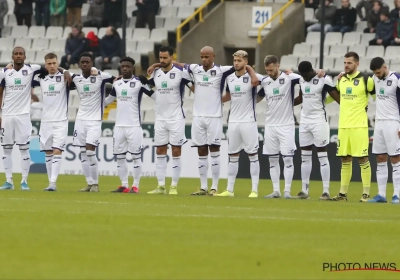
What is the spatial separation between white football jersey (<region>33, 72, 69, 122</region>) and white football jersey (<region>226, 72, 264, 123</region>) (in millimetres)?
2919

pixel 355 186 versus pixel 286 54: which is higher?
pixel 286 54

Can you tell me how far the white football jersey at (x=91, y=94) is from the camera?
18359mm

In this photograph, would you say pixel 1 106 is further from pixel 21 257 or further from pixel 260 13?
pixel 260 13

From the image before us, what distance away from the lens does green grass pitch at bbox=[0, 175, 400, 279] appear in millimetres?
9336

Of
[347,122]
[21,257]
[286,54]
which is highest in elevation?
[286,54]

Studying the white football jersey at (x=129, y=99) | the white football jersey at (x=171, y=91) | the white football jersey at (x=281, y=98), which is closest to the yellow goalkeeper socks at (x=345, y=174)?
the white football jersey at (x=281, y=98)

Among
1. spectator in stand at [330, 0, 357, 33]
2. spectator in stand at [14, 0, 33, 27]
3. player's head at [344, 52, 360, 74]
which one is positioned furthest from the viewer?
spectator in stand at [14, 0, 33, 27]

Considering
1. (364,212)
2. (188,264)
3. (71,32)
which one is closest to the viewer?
(188,264)

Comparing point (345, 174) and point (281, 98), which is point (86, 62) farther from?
point (345, 174)

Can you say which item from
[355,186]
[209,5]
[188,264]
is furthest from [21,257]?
[209,5]

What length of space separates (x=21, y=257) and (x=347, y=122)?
817cm

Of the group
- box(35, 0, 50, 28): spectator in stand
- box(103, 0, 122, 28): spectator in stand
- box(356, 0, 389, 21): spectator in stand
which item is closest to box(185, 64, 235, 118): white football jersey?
box(356, 0, 389, 21): spectator in stand

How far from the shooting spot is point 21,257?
9938 mm

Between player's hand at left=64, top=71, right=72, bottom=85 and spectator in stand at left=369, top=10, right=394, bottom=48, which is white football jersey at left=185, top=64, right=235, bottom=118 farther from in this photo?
spectator in stand at left=369, top=10, right=394, bottom=48
